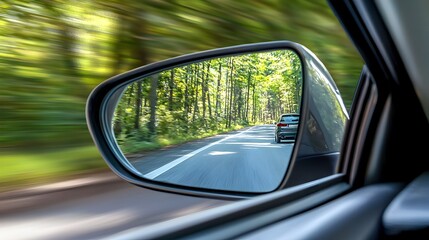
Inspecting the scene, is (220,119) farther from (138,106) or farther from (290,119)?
(138,106)

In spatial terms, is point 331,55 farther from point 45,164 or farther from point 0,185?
point 0,185

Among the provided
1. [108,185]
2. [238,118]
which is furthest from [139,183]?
[108,185]

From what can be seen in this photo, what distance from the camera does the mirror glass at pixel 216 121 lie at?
77.0 inches

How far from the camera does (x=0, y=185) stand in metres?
4.32

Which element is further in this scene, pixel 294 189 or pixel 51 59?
pixel 51 59

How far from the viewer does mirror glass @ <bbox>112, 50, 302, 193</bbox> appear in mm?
1956

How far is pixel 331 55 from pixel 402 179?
3633 millimetres

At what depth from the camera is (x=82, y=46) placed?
600 cm

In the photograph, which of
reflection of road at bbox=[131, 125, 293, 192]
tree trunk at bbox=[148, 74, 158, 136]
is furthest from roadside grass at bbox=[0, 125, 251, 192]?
reflection of road at bbox=[131, 125, 293, 192]

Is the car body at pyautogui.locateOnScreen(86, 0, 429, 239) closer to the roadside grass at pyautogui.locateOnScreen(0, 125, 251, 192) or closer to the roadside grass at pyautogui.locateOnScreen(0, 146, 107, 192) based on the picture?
the roadside grass at pyautogui.locateOnScreen(0, 125, 251, 192)

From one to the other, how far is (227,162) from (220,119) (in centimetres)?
28

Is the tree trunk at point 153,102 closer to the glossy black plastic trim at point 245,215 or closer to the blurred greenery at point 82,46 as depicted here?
the glossy black plastic trim at point 245,215

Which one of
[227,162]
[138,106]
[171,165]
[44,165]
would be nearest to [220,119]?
[227,162]

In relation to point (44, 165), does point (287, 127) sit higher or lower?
higher
